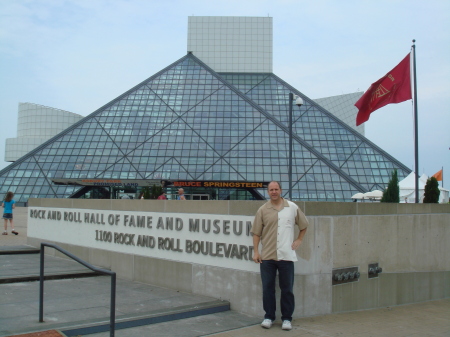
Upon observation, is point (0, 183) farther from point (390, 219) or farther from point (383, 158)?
point (390, 219)

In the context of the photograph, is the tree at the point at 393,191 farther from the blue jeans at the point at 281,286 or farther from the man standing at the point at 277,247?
the blue jeans at the point at 281,286

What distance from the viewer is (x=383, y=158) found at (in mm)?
39250

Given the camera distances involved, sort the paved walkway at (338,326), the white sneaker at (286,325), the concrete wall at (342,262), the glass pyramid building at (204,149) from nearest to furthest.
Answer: the paved walkway at (338,326)
the white sneaker at (286,325)
the concrete wall at (342,262)
the glass pyramid building at (204,149)

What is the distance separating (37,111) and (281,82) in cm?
2575

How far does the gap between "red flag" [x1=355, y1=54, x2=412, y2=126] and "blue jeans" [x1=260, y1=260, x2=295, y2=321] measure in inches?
280

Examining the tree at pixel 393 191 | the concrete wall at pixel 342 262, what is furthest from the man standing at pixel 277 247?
the tree at pixel 393 191

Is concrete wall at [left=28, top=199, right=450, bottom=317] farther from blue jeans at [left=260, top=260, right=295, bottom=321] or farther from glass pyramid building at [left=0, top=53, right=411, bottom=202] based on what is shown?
glass pyramid building at [left=0, top=53, right=411, bottom=202]

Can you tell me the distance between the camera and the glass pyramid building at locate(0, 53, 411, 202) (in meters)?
35.9

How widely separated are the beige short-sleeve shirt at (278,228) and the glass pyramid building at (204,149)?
2778 centimetres

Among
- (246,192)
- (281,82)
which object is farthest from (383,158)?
(281,82)

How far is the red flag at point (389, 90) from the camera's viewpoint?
11898mm

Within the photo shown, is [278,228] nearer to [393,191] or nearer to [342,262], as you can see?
[342,262]

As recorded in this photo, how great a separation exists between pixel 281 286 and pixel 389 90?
7.45 metres

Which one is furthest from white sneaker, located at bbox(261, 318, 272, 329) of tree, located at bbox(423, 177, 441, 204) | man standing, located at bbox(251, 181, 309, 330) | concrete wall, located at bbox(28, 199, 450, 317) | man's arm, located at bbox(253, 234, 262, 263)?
tree, located at bbox(423, 177, 441, 204)
